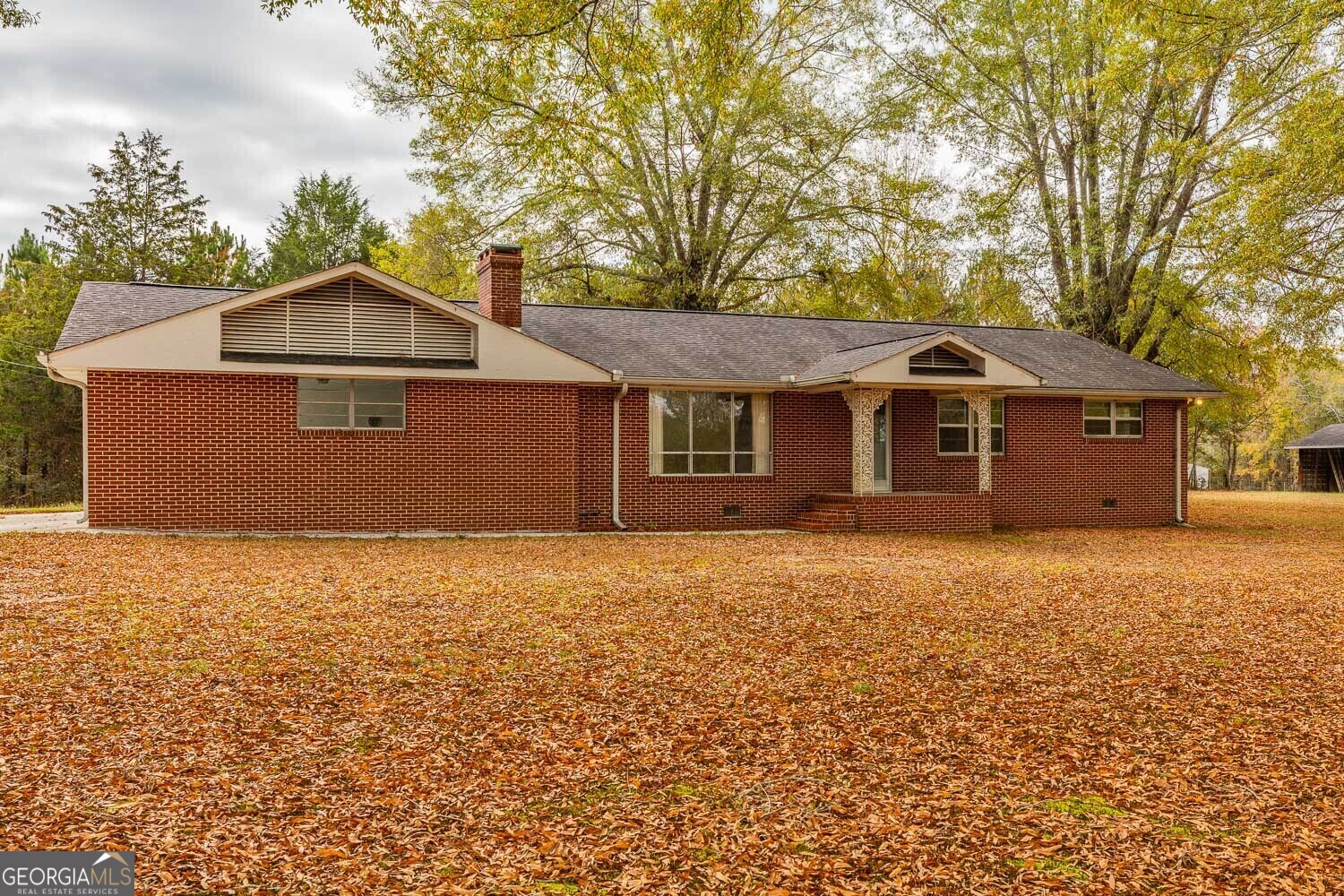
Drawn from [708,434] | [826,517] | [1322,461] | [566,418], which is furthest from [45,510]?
[1322,461]

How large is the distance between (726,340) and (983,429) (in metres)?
5.16

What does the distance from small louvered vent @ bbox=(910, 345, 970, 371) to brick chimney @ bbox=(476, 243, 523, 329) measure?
7084 mm

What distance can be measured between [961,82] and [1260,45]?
12364 millimetres

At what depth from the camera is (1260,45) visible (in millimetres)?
14039

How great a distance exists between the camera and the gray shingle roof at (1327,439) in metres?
40.3

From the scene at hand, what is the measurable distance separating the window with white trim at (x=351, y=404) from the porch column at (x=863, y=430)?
769cm

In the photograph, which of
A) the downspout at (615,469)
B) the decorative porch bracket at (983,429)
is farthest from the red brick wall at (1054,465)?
the downspout at (615,469)

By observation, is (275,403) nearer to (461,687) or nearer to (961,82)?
(461,687)

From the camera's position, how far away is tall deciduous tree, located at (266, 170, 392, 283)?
156 ft

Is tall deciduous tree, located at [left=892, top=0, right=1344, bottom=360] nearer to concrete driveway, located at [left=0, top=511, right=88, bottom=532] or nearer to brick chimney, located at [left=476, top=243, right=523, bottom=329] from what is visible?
brick chimney, located at [left=476, top=243, right=523, bottom=329]

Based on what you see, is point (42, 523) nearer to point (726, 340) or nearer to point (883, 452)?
point (726, 340)

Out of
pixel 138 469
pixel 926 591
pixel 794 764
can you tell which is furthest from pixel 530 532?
pixel 794 764

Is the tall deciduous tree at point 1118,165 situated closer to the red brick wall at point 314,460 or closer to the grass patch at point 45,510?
the red brick wall at point 314,460

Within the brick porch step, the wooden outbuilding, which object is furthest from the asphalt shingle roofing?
the wooden outbuilding
